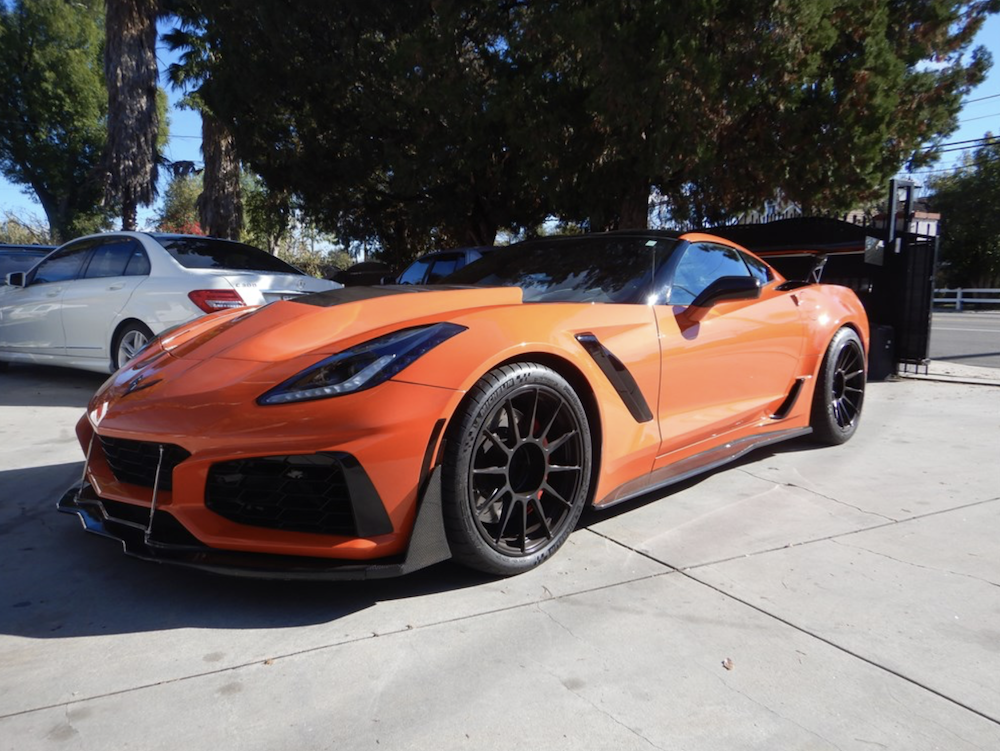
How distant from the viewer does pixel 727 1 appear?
7949mm

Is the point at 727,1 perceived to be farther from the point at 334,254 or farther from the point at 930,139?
the point at 334,254

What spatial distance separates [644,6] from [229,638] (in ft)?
25.5

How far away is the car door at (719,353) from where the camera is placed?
3.50 metres

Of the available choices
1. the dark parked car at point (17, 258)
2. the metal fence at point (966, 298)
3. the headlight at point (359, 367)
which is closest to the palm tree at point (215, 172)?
the dark parked car at point (17, 258)

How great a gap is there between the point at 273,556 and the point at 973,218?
3771 cm

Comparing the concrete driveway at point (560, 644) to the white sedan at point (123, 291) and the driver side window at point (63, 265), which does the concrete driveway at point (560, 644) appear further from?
the driver side window at point (63, 265)

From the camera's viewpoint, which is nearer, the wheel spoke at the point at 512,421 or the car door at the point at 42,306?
the wheel spoke at the point at 512,421

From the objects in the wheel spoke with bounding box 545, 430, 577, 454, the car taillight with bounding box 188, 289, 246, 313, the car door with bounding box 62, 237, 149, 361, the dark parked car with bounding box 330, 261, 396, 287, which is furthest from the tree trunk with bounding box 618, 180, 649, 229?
the wheel spoke with bounding box 545, 430, 577, 454

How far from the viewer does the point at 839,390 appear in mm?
5098

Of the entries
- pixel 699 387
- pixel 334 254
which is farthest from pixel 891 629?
pixel 334 254

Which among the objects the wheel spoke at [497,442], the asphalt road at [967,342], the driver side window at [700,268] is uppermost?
the driver side window at [700,268]

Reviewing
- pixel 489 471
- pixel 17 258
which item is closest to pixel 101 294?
pixel 17 258

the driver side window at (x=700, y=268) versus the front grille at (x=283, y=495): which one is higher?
the driver side window at (x=700, y=268)

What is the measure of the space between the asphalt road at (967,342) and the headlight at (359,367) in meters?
10.2
